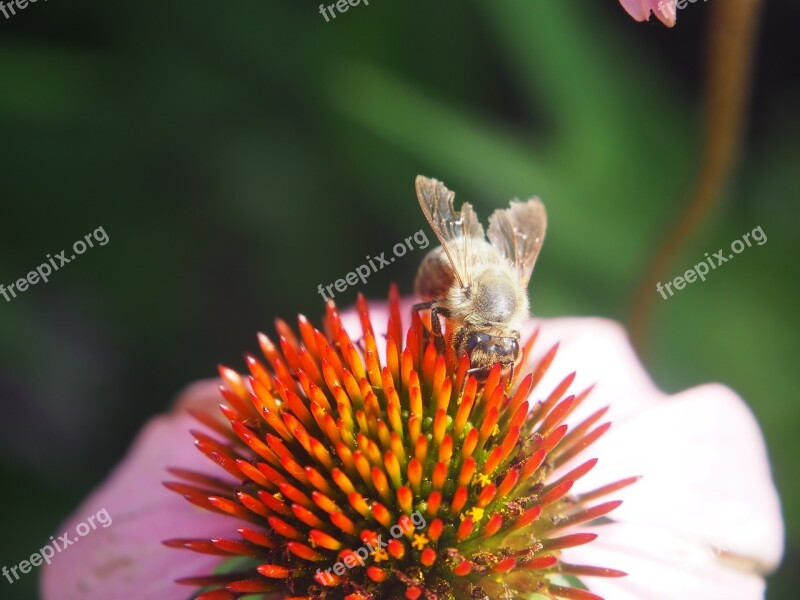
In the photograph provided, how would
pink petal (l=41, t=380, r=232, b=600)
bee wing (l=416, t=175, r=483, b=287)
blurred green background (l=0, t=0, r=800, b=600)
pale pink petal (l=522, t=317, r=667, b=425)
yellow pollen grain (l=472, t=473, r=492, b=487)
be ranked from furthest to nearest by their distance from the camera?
blurred green background (l=0, t=0, r=800, b=600) < pale pink petal (l=522, t=317, r=667, b=425) < pink petal (l=41, t=380, r=232, b=600) < bee wing (l=416, t=175, r=483, b=287) < yellow pollen grain (l=472, t=473, r=492, b=487)

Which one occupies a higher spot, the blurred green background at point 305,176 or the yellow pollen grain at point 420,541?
the blurred green background at point 305,176

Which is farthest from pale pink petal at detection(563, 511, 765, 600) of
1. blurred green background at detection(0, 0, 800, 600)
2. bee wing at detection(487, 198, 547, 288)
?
blurred green background at detection(0, 0, 800, 600)

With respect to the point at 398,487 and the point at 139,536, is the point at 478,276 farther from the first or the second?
the point at 139,536

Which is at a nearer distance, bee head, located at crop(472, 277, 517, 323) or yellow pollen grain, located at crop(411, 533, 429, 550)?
yellow pollen grain, located at crop(411, 533, 429, 550)

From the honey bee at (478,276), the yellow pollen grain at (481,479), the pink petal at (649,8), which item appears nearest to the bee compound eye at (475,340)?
the honey bee at (478,276)

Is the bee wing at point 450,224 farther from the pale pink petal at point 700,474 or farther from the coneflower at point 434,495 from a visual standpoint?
the pale pink petal at point 700,474

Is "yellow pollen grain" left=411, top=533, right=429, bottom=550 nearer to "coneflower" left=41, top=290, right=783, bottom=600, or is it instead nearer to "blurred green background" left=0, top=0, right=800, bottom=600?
"coneflower" left=41, top=290, right=783, bottom=600

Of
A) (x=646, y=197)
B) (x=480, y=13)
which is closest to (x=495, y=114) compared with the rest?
(x=480, y=13)
